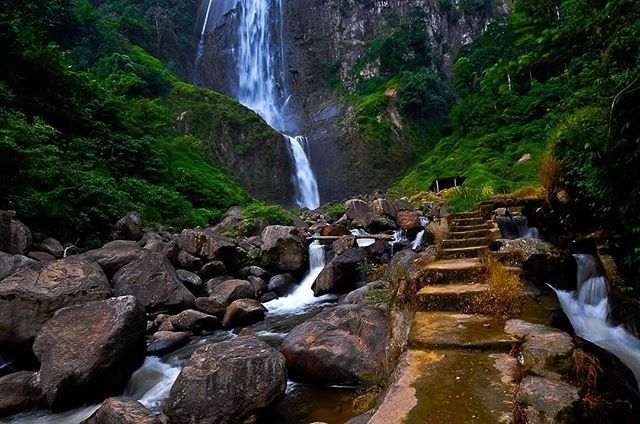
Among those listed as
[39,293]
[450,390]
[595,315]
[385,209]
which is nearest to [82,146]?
[39,293]

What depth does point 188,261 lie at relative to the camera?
419 inches

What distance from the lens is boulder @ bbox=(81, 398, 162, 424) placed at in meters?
4.08

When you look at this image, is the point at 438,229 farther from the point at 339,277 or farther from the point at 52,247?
the point at 52,247

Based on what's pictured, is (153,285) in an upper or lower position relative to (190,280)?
upper

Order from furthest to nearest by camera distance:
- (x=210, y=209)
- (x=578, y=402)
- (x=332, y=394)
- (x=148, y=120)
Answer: (x=148, y=120) → (x=210, y=209) → (x=332, y=394) → (x=578, y=402)

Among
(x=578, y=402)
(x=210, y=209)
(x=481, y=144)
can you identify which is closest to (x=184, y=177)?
(x=210, y=209)

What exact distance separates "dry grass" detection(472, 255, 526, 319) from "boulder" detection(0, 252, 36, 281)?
23.6 feet

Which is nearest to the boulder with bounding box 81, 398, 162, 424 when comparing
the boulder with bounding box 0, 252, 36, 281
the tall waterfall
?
the boulder with bounding box 0, 252, 36, 281

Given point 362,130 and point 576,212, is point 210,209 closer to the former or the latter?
point 576,212

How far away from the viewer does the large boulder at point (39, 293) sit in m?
→ 6.13

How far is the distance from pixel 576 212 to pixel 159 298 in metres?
8.05

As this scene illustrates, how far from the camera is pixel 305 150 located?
37.0m

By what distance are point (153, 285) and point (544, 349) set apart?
751 centimetres

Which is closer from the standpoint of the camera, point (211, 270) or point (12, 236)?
point (12, 236)
